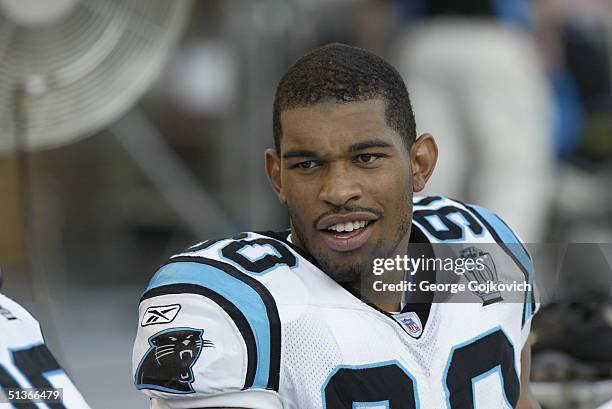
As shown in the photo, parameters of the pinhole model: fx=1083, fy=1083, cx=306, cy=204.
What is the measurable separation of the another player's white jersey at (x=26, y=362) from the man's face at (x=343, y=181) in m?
0.48

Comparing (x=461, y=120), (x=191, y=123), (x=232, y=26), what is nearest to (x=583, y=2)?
(x=461, y=120)

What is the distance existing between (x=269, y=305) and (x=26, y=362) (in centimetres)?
38

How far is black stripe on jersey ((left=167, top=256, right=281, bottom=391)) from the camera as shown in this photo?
1.66 meters

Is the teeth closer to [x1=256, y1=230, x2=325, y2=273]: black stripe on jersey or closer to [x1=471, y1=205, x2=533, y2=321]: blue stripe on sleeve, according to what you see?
[x1=256, y1=230, x2=325, y2=273]: black stripe on jersey

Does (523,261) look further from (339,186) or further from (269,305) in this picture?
(269,305)

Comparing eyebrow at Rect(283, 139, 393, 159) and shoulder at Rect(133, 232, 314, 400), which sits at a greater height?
eyebrow at Rect(283, 139, 393, 159)

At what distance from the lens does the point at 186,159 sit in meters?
5.22

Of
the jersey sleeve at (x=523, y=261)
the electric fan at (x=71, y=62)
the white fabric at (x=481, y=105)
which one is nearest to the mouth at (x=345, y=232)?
the jersey sleeve at (x=523, y=261)

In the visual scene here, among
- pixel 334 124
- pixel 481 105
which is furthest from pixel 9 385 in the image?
pixel 481 105

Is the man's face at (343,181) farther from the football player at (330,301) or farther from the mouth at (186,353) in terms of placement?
the mouth at (186,353)

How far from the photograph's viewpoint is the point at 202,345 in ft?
5.27

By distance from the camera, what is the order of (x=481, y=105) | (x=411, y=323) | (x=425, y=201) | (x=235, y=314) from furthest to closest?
(x=481, y=105)
(x=425, y=201)
(x=411, y=323)
(x=235, y=314)

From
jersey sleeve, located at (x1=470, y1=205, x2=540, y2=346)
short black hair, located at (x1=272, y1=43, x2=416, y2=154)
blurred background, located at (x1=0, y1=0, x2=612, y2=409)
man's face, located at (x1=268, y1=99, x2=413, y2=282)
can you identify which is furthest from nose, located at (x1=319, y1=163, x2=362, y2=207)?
blurred background, located at (x1=0, y1=0, x2=612, y2=409)

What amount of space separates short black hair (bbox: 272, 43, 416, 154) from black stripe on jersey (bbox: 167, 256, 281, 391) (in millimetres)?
Result: 278
